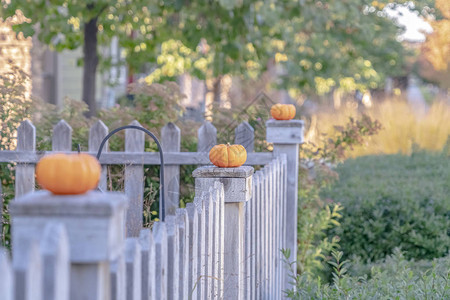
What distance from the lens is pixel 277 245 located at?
477 cm

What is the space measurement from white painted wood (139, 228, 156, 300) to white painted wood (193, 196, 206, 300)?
21.3 inches

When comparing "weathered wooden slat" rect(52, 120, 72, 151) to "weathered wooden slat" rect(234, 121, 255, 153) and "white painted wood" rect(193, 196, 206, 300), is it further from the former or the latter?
"white painted wood" rect(193, 196, 206, 300)

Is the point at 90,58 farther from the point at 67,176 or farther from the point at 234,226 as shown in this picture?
the point at 67,176

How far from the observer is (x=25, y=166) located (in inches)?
199

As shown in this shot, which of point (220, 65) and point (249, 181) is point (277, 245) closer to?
point (249, 181)

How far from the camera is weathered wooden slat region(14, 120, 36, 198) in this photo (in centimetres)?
504

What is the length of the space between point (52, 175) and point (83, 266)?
22 centimetres

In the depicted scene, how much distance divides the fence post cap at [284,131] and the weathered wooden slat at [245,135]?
0.90 ft

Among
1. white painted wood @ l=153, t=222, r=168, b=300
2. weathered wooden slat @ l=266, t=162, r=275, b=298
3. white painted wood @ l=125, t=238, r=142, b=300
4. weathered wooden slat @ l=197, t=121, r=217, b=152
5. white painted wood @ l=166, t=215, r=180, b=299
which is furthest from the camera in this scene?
weathered wooden slat @ l=197, t=121, r=217, b=152

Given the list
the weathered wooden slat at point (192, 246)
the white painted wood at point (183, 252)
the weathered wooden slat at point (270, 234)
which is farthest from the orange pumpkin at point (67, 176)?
the weathered wooden slat at point (270, 234)

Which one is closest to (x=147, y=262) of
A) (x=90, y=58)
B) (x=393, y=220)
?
(x=393, y=220)

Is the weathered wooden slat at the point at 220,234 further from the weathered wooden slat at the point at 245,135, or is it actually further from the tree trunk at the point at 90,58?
the tree trunk at the point at 90,58

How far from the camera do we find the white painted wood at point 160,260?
1988mm

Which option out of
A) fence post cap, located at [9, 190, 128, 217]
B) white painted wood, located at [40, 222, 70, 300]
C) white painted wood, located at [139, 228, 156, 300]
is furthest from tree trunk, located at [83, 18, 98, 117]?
white painted wood, located at [40, 222, 70, 300]
